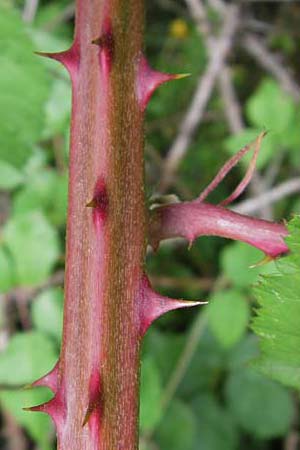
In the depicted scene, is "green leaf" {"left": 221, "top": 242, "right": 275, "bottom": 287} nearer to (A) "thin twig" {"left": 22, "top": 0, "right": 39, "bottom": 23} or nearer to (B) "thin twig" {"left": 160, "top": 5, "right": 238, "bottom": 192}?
(B) "thin twig" {"left": 160, "top": 5, "right": 238, "bottom": 192}

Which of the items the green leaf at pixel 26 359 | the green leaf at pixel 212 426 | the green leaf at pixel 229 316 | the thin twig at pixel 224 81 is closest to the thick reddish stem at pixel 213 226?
the green leaf at pixel 26 359

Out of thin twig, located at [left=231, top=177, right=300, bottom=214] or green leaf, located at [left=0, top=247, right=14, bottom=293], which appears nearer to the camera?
green leaf, located at [left=0, top=247, right=14, bottom=293]

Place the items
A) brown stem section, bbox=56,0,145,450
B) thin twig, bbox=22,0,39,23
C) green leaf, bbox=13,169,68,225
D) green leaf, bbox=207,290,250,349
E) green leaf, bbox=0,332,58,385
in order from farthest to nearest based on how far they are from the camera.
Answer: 1. thin twig, bbox=22,0,39,23
2. green leaf, bbox=13,169,68,225
3. green leaf, bbox=207,290,250,349
4. green leaf, bbox=0,332,58,385
5. brown stem section, bbox=56,0,145,450

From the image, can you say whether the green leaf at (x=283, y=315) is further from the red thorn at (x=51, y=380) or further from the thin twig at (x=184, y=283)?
the thin twig at (x=184, y=283)

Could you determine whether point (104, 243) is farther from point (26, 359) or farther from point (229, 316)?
point (229, 316)

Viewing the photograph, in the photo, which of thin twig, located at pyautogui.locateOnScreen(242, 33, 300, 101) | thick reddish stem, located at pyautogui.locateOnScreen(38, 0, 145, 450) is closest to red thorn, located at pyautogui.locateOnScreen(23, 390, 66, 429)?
thick reddish stem, located at pyautogui.locateOnScreen(38, 0, 145, 450)

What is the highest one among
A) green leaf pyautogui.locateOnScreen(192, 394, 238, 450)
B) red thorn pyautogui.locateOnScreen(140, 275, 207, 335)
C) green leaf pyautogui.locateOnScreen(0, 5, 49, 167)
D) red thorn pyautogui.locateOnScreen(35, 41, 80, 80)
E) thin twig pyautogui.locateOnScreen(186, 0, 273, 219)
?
thin twig pyautogui.locateOnScreen(186, 0, 273, 219)
